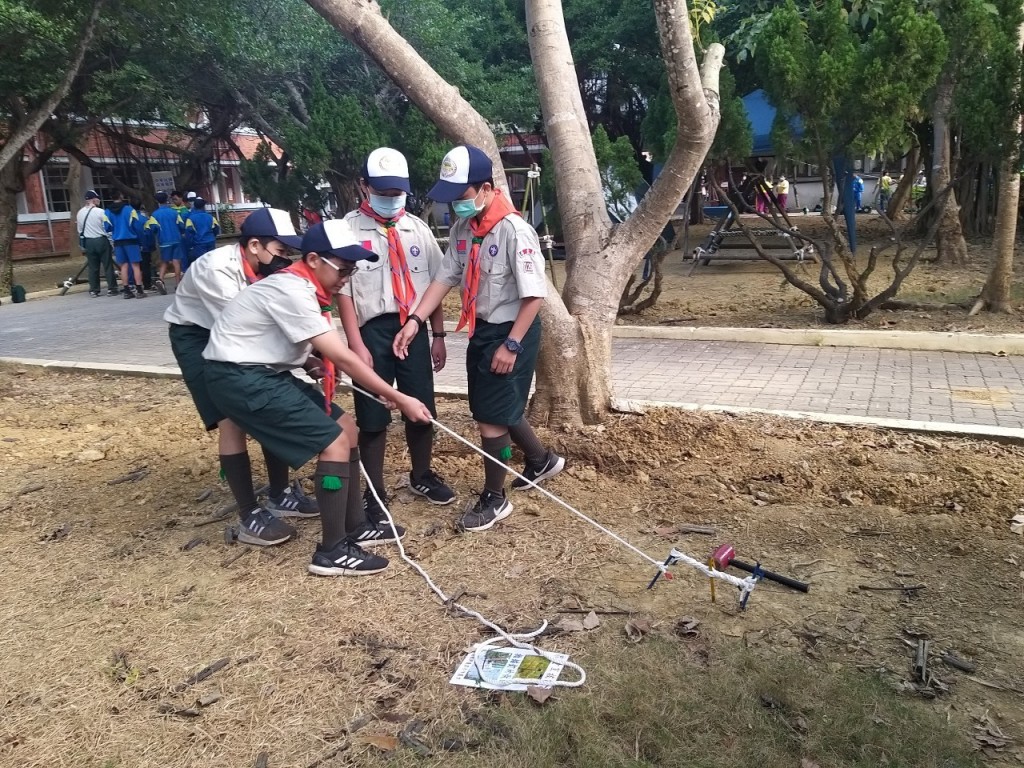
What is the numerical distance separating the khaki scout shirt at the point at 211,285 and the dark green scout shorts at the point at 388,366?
65 centimetres

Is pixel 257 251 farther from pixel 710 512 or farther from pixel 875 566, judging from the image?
pixel 875 566

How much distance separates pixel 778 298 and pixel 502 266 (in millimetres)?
7434

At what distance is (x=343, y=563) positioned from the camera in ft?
12.1

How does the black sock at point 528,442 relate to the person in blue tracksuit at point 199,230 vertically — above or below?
below

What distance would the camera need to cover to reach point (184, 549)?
162 inches

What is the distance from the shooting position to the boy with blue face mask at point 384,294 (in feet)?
13.1

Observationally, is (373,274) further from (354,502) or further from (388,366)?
(354,502)

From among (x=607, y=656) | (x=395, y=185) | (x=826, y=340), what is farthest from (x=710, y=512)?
(x=826, y=340)

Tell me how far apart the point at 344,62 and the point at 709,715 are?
15335 millimetres

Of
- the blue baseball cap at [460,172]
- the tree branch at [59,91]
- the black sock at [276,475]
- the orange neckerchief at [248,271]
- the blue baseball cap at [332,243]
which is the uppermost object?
the tree branch at [59,91]

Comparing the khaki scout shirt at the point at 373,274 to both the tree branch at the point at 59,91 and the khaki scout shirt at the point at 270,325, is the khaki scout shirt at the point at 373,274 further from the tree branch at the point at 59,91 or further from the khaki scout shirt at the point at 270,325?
the tree branch at the point at 59,91

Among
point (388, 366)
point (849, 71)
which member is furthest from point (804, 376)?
point (388, 366)

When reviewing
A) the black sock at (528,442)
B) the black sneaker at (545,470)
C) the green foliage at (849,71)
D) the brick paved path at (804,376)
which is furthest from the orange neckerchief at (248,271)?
the green foliage at (849,71)

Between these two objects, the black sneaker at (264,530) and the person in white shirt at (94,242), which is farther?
the person in white shirt at (94,242)
